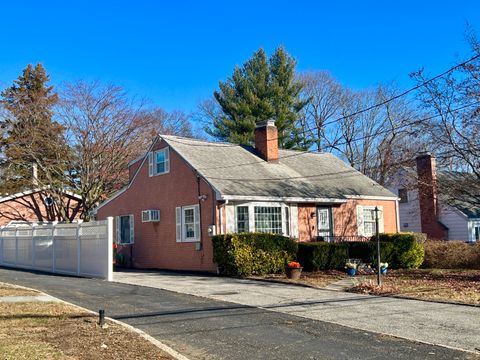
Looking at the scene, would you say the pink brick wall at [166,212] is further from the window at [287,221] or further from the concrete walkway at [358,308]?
the concrete walkway at [358,308]

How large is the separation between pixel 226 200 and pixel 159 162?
528 centimetres

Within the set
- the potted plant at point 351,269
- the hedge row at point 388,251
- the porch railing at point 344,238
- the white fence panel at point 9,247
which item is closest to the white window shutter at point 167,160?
the porch railing at point 344,238

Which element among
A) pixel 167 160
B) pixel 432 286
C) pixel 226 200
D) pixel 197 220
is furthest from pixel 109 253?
pixel 432 286

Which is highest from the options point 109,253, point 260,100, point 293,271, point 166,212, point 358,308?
point 260,100

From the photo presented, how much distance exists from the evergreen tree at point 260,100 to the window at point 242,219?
21.3m

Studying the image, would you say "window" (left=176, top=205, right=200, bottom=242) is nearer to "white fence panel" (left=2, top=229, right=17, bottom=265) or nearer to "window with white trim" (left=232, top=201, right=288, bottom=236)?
"window with white trim" (left=232, top=201, right=288, bottom=236)

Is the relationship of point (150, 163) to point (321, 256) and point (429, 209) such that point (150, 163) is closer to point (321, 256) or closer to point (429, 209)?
point (321, 256)

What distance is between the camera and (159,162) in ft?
81.0

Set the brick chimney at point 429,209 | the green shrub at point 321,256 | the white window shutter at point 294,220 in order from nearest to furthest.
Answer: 1. the green shrub at point 321,256
2. the white window shutter at point 294,220
3. the brick chimney at point 429,209

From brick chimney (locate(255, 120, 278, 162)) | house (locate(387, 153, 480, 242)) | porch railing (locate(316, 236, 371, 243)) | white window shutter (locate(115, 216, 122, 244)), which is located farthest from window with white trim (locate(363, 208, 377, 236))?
white window shutter (locate(115, 216, 122, 244))

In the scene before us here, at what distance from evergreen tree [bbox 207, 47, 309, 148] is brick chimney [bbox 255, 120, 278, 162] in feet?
53.3

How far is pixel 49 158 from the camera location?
3319cm

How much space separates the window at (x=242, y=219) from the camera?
21781 millimetres

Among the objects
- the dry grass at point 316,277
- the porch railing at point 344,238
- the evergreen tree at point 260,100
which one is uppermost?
the evergreen tree at point 260,100
